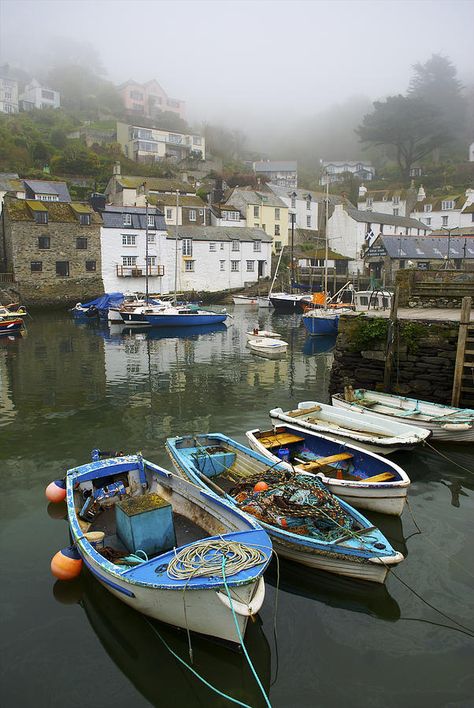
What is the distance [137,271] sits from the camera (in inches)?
2207

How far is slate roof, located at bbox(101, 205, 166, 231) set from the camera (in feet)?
181

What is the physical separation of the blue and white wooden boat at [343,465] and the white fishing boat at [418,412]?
2.48 m

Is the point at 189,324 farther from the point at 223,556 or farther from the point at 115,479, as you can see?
the point at 223,556

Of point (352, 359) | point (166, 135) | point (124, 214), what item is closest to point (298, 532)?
point (352, 359)

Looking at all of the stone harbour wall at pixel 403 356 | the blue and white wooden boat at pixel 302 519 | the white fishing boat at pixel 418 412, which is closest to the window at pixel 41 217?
the stone harbour wall at pixel 403 356

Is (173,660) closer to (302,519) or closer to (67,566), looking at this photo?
(67,566)

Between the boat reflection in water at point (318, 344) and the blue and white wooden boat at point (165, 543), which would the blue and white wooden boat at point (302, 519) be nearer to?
the blue and white wooden boat at point (165, 543)

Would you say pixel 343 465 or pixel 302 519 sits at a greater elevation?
pixel 302 519

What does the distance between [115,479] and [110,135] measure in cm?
10611

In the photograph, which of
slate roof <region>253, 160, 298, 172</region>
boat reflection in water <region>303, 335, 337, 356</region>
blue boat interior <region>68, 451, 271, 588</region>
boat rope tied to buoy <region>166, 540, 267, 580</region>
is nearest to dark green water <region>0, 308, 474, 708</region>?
blue boat interior <region>68, 451, 271, 588</region>

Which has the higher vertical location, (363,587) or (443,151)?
(443,151)

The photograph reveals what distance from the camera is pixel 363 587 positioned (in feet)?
26.4

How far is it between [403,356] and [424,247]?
49.6m

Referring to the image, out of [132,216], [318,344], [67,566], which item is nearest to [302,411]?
[67,566]
